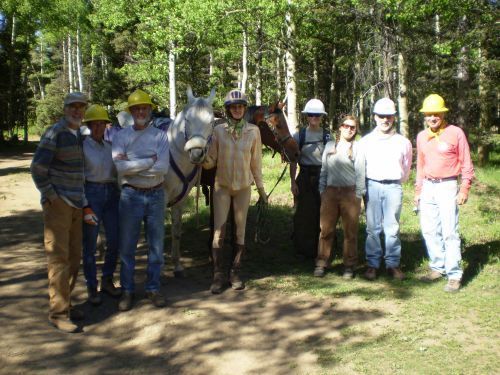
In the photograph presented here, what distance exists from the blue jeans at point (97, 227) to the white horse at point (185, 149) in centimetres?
65

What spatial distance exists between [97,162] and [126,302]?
147 centimetres

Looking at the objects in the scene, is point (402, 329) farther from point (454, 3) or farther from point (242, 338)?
point (454, 3)

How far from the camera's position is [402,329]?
14.6 feet

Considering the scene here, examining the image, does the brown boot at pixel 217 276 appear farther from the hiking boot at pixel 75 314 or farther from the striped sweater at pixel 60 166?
the striped sweater at pixel 60 166

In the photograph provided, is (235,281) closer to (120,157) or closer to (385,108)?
(120,157)

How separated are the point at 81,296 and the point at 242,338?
6.67 ft

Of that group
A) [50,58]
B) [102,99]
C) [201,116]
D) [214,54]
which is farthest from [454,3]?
[50,58]

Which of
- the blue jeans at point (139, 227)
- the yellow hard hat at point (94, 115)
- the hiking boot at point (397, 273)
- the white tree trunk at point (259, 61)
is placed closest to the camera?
the blue jeans at point (139, 227)

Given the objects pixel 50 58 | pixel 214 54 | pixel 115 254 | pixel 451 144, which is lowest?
pixel 115 254

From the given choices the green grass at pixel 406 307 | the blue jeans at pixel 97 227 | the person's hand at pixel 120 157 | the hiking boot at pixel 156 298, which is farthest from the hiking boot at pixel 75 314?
the green grass at pixel 406 307

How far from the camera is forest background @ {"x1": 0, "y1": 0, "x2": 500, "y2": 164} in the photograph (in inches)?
533

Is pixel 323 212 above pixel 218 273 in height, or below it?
above

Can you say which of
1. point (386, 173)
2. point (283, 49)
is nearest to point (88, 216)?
point (386, 173)

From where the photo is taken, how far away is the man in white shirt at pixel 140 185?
4.72m
